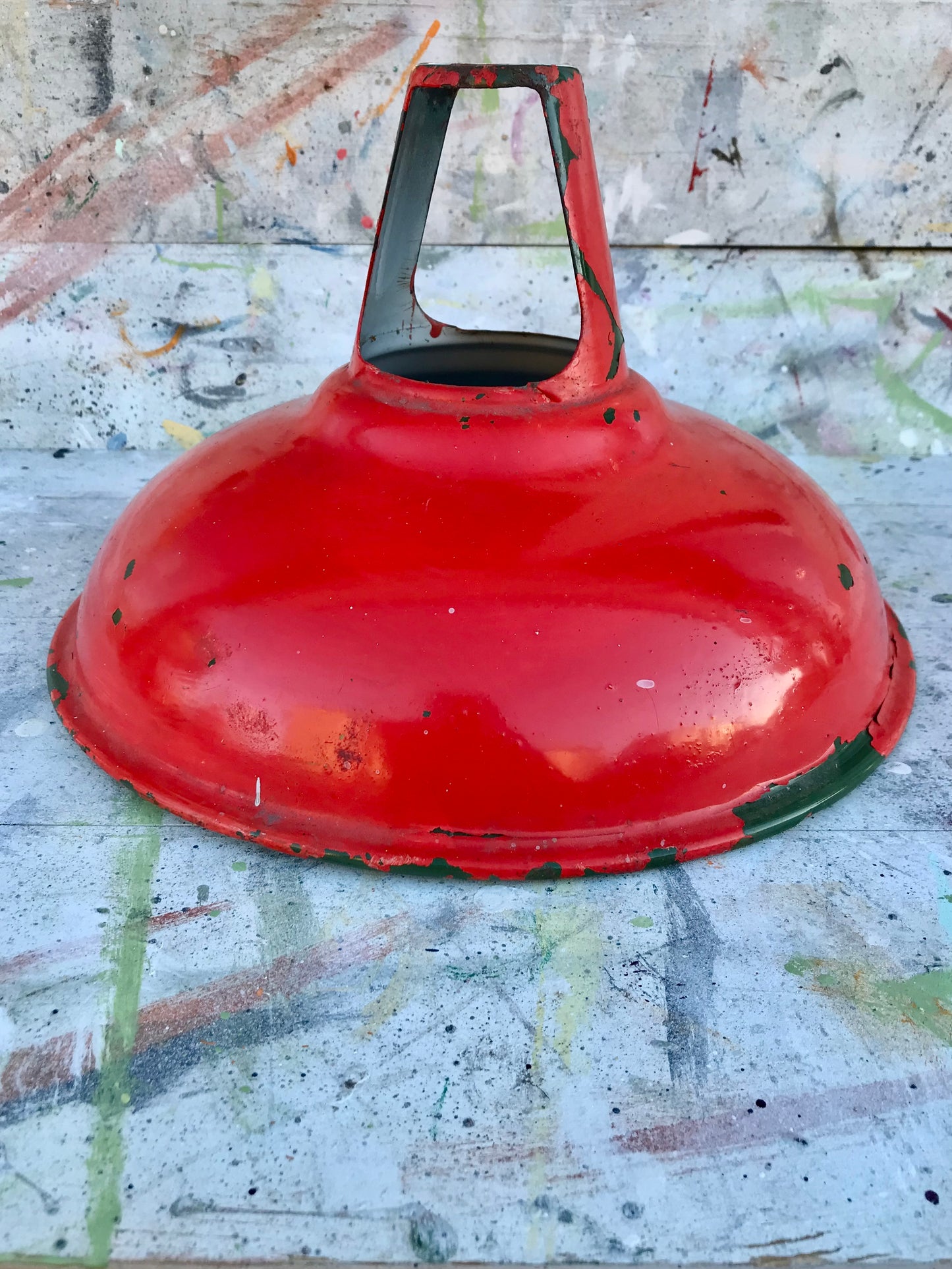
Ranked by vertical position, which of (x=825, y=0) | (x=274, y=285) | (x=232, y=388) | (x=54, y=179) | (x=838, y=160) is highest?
(x=825, y=0)

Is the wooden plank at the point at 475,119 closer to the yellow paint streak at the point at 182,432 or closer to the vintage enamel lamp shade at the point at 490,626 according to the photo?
the yellow paint streak at the point at 182,432

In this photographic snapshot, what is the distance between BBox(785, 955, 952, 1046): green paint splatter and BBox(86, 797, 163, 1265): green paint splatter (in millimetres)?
710

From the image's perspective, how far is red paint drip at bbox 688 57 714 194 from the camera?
2.36 meters

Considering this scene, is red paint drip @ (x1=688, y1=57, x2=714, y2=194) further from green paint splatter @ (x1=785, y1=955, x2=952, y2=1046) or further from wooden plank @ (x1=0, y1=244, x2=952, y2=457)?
green paint splatter @ (x1=785, y1=955, x2=952, y2=1046)

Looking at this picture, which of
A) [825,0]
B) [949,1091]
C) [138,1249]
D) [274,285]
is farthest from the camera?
[274,285]

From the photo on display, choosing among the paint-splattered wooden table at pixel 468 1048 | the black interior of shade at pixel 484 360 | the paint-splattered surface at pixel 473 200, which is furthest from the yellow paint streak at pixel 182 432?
the paint-splattered wooden table at pixel 468 1048

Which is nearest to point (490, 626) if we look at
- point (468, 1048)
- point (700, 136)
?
point (468, 1048)

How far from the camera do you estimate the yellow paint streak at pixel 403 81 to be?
2309mm

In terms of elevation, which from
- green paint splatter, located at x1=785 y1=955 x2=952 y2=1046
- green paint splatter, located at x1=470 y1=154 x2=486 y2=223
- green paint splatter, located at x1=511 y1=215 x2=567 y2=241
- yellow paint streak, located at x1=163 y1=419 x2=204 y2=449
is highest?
green paint splatter, located at x1=470 y1=154 x2=486 y2=223

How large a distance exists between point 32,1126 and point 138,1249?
0.17 metres

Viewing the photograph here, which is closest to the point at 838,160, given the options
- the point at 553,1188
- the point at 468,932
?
the point at 468,932

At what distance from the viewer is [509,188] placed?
245cm

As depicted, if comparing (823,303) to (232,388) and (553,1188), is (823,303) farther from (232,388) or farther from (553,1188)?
(553,1188)

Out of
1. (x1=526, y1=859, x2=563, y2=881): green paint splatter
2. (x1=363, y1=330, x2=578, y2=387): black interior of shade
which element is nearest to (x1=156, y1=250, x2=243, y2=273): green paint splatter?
(x1=363, y1=330, x2=578, y2=387): black interior of shade
